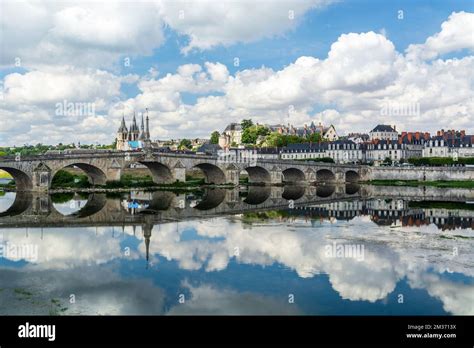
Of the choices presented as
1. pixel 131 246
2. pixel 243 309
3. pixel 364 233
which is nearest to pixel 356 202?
pixel 364 233

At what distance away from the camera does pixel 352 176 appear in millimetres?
79312

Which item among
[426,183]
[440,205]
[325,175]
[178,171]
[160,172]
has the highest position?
[178,171]

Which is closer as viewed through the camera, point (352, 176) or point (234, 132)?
point (352, 176)

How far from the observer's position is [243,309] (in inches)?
581

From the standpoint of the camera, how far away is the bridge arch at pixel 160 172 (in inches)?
2360

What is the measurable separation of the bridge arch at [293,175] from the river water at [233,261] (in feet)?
113

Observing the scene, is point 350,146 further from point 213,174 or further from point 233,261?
point 233,261

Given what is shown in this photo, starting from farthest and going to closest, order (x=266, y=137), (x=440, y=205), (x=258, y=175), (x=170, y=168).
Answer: (x=266, y=137), (x=258, y=175), (x=170, y=168), (x=440, y=205)

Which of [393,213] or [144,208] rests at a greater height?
[144,208]

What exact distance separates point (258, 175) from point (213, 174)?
805 centimetres

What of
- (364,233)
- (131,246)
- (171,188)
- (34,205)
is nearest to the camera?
(131,246)

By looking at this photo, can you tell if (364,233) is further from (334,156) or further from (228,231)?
(334,156)

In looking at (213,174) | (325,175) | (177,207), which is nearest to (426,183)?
(325,175)
